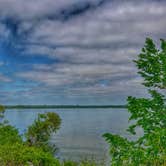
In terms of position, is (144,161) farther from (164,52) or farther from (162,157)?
(164,52)

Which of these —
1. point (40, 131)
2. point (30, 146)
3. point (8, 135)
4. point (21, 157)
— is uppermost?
point (40, 131)

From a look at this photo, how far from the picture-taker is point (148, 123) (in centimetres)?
823

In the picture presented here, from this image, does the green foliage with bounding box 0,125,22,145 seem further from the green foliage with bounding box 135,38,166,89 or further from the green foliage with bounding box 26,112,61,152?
the green foliage with bounding box 135,38,166,89

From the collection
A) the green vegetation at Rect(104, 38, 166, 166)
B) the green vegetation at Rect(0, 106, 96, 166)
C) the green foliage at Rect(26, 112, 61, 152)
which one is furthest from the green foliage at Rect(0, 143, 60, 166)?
the green foliage at Rect(26, 112, 61, 152)

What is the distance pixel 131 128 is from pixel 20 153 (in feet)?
28.1

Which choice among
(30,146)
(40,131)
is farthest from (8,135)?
(40,131)

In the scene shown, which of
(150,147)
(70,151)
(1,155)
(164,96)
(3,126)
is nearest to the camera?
(150,147)

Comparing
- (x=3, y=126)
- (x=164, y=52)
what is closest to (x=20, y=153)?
(x=164, y=52)

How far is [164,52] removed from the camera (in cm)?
891

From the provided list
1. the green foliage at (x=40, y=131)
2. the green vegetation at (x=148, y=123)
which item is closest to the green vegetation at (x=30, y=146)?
the green foliage at (x=40, y=131)

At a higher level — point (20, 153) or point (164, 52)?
point (164, 52)

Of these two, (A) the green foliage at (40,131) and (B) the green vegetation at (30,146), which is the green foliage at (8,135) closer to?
(B) the green vegetation at (30,146)

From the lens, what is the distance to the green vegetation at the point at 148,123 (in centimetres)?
795

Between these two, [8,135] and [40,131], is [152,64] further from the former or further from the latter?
[40,131]
